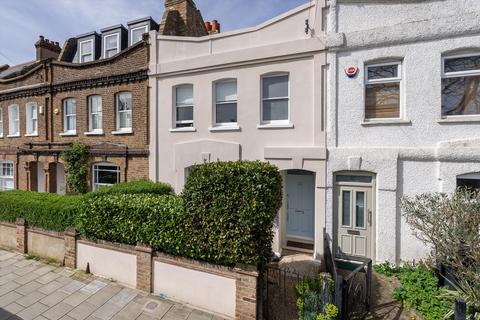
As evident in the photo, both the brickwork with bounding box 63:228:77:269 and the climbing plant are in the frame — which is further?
the climbing plant

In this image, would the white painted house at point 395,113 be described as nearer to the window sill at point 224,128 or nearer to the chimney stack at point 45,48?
the window sill at point 224,128

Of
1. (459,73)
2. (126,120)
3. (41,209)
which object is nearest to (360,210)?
(459,73)

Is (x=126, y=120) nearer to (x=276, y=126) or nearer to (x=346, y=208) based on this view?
(x=276, y=126)

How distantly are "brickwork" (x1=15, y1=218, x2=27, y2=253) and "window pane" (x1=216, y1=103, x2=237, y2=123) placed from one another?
694cm

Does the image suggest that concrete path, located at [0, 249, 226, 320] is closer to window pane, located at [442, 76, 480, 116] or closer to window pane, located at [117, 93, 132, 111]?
window pane, located at [117, 93, 132, 111]

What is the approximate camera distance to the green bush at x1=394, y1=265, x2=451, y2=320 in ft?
16.0

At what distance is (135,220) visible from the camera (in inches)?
234

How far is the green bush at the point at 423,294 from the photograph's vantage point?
489 centimetres

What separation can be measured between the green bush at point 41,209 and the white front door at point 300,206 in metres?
6.44

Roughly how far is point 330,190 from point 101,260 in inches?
258

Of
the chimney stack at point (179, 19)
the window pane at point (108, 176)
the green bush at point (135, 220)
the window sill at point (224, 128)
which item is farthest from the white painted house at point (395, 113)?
the window pane at point (108, 176)

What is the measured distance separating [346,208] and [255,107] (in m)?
4.27

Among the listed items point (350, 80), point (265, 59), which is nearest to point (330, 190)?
point (350, 80)

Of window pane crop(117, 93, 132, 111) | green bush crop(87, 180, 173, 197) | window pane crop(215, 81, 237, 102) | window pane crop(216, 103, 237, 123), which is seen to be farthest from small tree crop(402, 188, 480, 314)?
window pane crop(117, 93, 132, 111)
